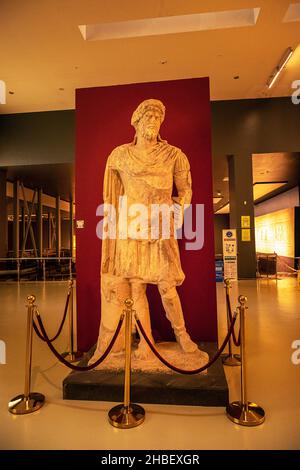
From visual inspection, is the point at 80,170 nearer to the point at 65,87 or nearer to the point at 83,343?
the point at 83,343

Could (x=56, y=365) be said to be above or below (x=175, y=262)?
below

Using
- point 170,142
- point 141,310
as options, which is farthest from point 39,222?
point 141,310

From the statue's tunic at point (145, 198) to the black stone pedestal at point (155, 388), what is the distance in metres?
0.92

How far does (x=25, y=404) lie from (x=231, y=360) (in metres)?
2.30

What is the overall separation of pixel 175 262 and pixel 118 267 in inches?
23.6

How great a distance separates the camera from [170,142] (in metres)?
3.95

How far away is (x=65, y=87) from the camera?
324 inches

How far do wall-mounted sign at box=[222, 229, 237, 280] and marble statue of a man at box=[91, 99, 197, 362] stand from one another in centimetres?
533

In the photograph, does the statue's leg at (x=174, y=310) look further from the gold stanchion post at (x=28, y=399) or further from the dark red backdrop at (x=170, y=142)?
the gold stanchion post at (x=28, y=399)

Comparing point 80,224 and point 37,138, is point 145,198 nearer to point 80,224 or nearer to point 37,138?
point 80,224

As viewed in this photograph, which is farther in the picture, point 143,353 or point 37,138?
point 37,138

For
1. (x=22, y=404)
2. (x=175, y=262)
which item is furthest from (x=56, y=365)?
(x=175, y=262)

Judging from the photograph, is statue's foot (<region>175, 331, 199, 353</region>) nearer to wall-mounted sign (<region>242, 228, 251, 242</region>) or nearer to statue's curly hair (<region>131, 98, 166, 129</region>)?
statue's curly hair (<region>131, 98, 166, 129</region>)
